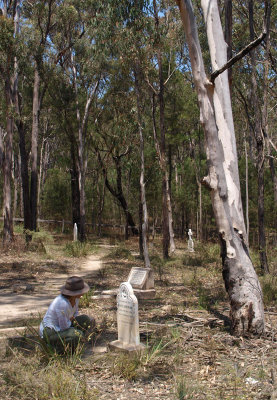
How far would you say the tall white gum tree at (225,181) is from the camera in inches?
232

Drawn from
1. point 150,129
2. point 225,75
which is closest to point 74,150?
point 150,129

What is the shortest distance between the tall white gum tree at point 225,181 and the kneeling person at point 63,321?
6.55 feet

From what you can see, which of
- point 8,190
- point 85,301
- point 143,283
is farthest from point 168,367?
point 8,190

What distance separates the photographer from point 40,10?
1873 centimetres

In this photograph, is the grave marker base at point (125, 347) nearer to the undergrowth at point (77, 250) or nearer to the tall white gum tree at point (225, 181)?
the tall white gum tree at point (225, 181)

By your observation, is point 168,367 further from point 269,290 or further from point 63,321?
point 269,290

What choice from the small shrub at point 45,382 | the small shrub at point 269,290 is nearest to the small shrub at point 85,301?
the small shrub at point 269,290

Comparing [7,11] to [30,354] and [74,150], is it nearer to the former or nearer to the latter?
[74,150]

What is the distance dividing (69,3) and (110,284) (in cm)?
1483

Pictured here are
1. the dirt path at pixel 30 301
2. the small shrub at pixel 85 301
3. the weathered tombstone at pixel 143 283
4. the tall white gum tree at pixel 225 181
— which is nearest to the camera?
the tall white gum tree at pixel 225 181

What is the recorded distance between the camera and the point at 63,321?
523 cm

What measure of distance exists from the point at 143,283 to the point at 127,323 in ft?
14.7

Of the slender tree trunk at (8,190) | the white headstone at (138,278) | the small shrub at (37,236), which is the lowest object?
the white headstone at (138,278)

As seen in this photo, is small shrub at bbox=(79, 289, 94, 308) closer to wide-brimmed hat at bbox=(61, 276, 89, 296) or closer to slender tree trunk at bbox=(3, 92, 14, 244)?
wide-brimmed hat at bbox=(61, 276, 89, 296)
